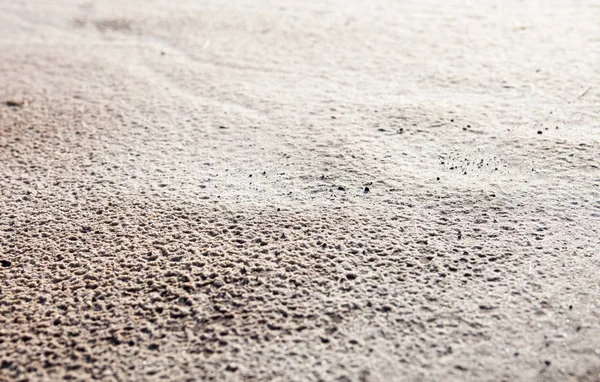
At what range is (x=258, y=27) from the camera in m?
3.86

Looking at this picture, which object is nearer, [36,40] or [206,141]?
[206,141]

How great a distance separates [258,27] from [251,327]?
8.38ft

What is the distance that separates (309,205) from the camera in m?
2.14

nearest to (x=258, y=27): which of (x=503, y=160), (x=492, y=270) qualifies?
(x=503, y=160)

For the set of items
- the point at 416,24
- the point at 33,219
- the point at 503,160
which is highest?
the point at 416,24

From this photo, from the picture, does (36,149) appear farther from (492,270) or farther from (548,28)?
(548,28)

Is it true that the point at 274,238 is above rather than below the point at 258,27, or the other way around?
below

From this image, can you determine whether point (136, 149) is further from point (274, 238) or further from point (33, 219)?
point (274, 238)

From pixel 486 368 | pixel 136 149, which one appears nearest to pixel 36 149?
pixel 136 149

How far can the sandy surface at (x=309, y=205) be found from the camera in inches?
62.6

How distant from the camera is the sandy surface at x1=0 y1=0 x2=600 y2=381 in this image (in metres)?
1.59

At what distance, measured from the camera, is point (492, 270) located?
5.93 feet

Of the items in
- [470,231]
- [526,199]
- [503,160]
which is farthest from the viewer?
[503,160]

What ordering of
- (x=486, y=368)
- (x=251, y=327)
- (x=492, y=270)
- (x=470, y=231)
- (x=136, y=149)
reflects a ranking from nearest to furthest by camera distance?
(x=486, y=368) → (x=251, y=327) → (x=492, y=270) → (x=470, y=231) → (x=136, y=149)
